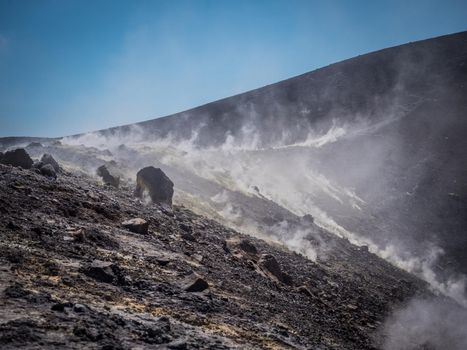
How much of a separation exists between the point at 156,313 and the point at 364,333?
7.55 m

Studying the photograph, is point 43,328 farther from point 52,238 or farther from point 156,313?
point 52,238

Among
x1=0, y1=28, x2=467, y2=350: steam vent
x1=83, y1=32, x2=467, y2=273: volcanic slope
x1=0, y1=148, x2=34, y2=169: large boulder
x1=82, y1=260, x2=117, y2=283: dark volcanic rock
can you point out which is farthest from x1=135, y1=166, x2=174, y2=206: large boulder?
x1=83, y1=32, x2=467, y2=273: volcanic slope

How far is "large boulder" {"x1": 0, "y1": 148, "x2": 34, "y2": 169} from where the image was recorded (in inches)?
677

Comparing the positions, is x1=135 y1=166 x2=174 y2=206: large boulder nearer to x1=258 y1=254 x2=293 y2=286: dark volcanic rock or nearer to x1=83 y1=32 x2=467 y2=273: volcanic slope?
x1=258 y1=254 x2=293 y2=286: dark volcanic rock

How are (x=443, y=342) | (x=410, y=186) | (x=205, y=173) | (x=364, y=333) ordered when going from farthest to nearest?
(x=410, y=186) → (x=205, y=173) → (x=443, y=342) → (x=364, y=333)

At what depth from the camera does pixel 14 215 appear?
30.8 feet

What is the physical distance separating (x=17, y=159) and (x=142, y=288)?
13233mm

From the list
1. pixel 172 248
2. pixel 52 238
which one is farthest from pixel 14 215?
pixel 172 248

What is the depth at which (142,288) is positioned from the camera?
7.58m

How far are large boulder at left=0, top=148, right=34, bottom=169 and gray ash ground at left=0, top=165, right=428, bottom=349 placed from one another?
12.9 ft

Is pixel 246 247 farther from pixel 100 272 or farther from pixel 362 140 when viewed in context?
pixel 362 140

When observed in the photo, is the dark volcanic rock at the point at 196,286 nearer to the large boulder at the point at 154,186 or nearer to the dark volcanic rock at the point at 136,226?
the dark volcanic rock at the point at 136,226

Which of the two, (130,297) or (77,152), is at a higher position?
(77,152)

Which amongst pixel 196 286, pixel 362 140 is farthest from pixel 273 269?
pixel 362 140
